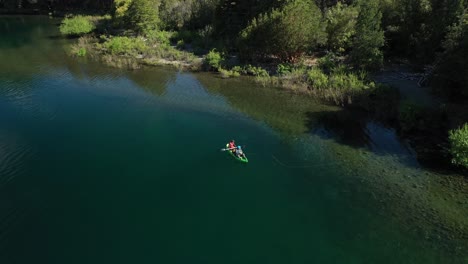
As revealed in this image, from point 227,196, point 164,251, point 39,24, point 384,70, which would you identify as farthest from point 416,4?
point 39,24

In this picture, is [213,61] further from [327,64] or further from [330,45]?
[330,45]

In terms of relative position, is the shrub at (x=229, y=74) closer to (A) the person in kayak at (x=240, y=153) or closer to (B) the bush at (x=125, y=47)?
(B) the bush at (x=125, y=47)

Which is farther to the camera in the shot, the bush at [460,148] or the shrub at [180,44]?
the shrub at [180,44]

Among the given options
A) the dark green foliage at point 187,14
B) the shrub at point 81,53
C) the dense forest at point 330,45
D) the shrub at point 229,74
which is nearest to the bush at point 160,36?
the dense forest at point 330,45

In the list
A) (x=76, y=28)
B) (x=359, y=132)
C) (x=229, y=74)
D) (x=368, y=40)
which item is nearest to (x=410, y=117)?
(x=359, y=132)

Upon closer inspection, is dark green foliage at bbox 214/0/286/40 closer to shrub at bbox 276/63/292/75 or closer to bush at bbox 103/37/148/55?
bush at bbox 103/37/148/55

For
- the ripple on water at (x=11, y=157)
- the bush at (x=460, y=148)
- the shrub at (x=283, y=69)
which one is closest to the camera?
the bush at (x=460, y=148)

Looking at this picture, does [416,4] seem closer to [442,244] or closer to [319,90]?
[319,90]
